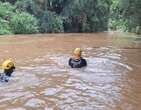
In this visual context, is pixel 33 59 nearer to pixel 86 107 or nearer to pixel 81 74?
pixel 81 74

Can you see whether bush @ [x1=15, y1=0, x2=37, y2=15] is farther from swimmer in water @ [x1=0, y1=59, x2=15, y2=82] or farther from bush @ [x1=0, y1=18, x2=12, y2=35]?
swimmer in water @ [x1=0, y1=59, x2=15, y2=82]

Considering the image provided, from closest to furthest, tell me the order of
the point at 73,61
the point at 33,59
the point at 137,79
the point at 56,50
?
1. the point at 137,79
2. the point at 73,61
3. the point at 33,59
4. the point at 56,50

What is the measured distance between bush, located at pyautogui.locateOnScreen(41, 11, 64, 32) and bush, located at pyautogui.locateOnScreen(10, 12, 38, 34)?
1.96 metres

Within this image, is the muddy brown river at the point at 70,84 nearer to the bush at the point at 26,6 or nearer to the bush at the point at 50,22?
the bush at the point at 50,22

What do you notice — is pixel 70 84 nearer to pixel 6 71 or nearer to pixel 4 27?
A: pixel 6 71

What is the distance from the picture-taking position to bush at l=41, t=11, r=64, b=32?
39.8m

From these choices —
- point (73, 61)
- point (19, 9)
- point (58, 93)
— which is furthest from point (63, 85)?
point (19, 9)

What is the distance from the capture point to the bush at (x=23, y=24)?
1414 inches

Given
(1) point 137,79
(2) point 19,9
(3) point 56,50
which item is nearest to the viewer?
(1) point 137,79

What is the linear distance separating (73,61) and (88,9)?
28.1 metres

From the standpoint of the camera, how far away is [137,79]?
44.5 ft

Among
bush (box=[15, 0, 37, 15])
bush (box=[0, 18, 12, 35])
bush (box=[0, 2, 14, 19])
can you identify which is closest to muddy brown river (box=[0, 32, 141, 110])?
bush (box=[0, 18, 12, 35])

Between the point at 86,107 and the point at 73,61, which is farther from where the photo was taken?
the point at 73,61

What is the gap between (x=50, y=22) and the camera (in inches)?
1577
